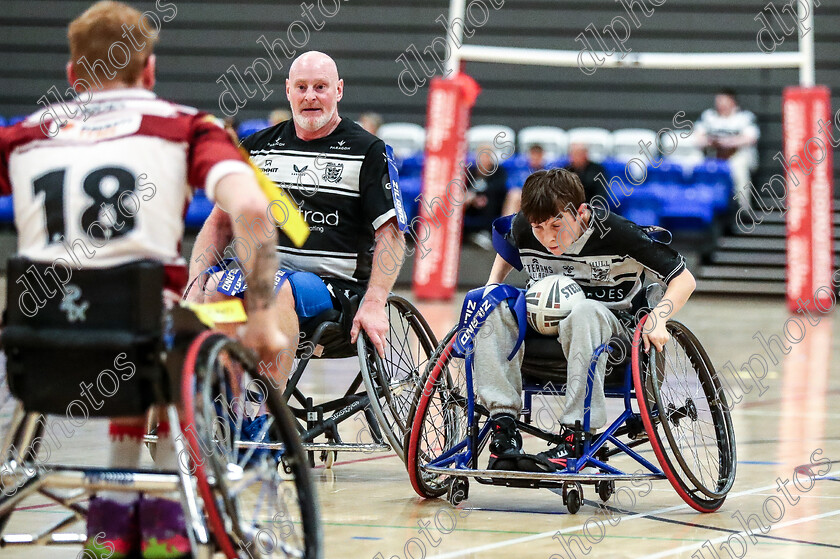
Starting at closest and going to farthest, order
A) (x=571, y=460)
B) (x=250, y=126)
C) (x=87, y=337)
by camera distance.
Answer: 1. (x=87, y=337)
2. (x=571, y=460)
3. (x=250, y=126)

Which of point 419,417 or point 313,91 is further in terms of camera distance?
point 313,91

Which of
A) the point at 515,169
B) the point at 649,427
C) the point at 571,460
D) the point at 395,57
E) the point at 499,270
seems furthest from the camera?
the point at 395,57

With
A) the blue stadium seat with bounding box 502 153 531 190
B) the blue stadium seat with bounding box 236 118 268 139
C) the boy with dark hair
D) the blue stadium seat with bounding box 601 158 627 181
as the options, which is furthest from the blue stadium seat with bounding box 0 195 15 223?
the boy with dark hair

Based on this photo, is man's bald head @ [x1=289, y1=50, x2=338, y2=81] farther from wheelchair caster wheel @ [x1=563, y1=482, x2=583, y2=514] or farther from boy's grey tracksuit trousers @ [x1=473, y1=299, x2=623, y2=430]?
wheelchair caster wheel @ [x1=563, y1=482, x2=583, y2=514]

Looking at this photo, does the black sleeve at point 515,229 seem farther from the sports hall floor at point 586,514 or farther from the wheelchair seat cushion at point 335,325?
the sports hall floor at point 586,514

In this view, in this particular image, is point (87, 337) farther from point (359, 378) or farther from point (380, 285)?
point (359, 378)

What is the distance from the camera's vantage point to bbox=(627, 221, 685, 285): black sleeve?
11.8 ft

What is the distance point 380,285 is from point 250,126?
8.97m

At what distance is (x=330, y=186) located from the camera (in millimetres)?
4113

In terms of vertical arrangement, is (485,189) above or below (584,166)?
below

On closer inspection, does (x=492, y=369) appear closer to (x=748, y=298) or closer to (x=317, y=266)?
(x=317, y=266)

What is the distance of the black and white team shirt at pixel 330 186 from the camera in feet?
13.5

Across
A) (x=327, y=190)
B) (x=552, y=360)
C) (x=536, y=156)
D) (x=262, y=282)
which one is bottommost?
(x=552, y=360)

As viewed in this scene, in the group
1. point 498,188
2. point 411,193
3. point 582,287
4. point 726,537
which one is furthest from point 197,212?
point 726,537
